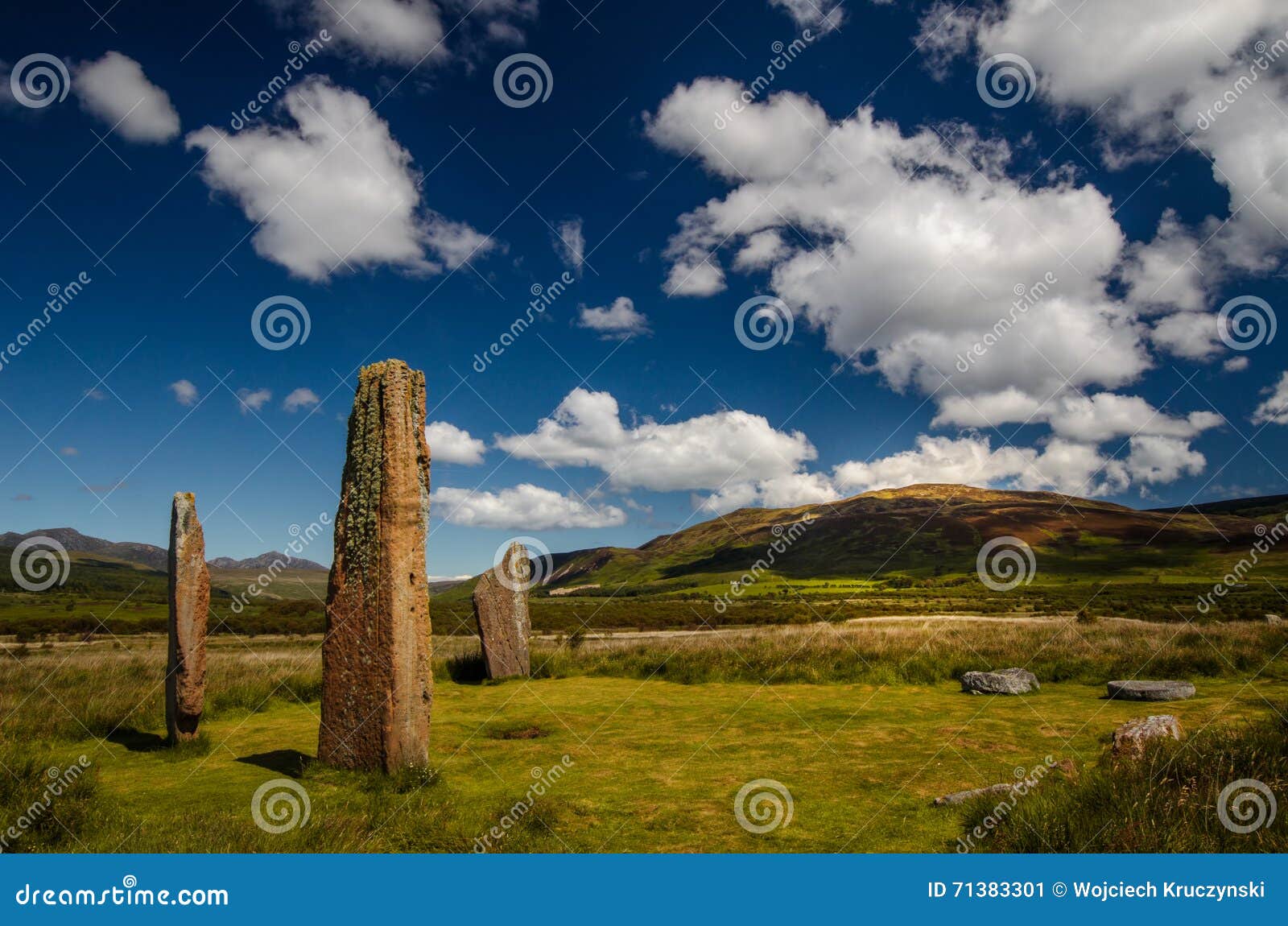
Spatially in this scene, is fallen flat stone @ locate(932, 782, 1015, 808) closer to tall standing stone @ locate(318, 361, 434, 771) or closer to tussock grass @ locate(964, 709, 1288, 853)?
tussock grass @ locate(964, 709, 1288, 853)

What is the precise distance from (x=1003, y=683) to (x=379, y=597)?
10520 millimetres

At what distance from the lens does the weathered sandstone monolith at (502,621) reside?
1545 centimetres

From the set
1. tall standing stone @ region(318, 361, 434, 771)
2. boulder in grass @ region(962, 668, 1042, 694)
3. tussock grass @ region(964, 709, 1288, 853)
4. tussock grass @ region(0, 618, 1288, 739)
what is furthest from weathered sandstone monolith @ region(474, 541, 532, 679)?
tussock grass @ region(964, 709, 1288, 853)

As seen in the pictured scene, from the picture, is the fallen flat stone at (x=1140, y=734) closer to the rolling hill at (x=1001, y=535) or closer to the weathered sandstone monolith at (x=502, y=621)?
the weathered sandstone monolith at (x=502, y=621)

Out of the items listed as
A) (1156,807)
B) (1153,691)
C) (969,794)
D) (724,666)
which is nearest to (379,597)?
A: (969,794)

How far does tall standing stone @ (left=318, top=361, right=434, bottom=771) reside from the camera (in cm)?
775

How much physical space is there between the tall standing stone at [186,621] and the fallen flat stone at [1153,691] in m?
13.9

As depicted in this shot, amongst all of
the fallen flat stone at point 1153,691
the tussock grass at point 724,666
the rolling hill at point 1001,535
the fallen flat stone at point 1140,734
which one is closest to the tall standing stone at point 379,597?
the tussock grass at point 724,666

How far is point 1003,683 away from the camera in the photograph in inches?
472

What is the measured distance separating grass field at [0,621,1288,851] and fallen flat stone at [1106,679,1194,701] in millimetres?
370

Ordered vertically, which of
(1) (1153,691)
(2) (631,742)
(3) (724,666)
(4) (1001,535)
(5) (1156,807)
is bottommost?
(2) (631,742)

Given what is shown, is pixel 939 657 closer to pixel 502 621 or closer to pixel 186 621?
pixel 502 621

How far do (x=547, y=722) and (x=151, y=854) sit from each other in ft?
21.7

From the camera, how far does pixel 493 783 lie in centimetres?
775
